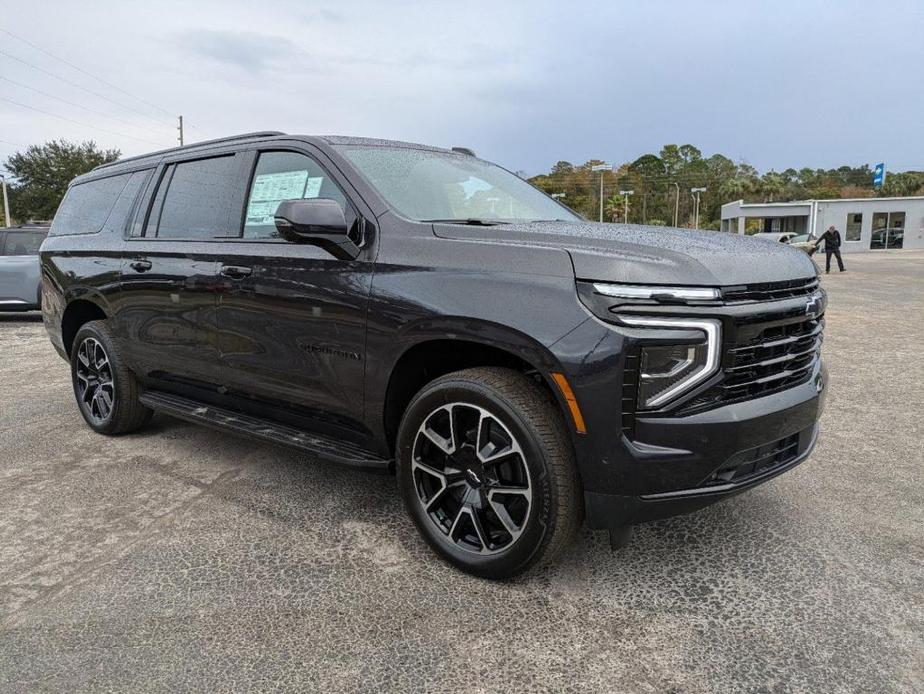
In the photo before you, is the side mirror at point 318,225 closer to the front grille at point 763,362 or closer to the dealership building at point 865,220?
the front grille at point 763,362

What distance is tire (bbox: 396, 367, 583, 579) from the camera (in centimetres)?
240

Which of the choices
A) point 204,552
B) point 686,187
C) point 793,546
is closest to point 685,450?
point 793,546

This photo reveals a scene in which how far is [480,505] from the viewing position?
8.72 ft

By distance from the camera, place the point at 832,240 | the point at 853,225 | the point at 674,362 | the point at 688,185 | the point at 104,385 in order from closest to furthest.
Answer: the point at 674,362 < the point at 104,385 < the point at 832,240 < the point at 853,225 < the point at 688,185

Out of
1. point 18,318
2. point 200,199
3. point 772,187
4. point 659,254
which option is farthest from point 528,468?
point 772,187

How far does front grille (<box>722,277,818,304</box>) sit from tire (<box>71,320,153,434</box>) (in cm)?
369

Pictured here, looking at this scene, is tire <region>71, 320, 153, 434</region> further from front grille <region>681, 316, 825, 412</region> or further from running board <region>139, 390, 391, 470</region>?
front grille <region>681, 316, 825, 412</region>

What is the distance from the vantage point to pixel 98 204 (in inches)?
186

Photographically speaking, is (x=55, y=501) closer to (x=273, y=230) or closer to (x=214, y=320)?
(x=214, y=320)

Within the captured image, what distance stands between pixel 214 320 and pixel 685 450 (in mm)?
2458

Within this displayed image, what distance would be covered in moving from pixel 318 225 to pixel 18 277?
404 inches

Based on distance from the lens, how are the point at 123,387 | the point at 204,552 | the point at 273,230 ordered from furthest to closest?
the point at 123,387 < the point at 273,230 < the point at 204,552

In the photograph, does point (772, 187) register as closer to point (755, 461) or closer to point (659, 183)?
point (659, 183)

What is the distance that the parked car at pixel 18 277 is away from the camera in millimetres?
10766
